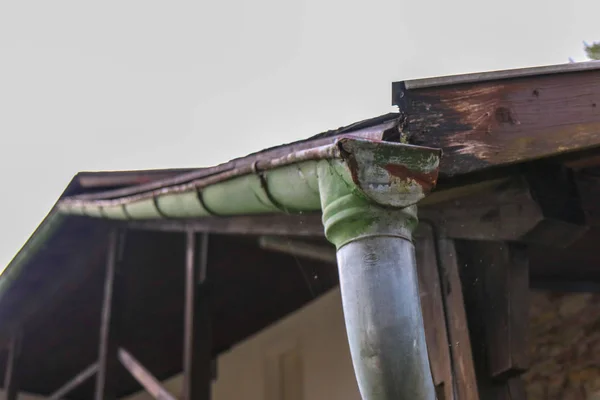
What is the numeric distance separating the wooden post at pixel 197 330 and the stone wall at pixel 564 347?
65.1 inches

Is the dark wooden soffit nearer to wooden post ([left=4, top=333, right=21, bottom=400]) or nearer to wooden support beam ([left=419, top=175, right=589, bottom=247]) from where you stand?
wooden support beam ([left=419, top=175, right=589, bottom=247])

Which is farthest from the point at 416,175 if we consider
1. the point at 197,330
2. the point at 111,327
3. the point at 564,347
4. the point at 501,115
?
the point at 111,327

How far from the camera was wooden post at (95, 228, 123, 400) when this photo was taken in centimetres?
441

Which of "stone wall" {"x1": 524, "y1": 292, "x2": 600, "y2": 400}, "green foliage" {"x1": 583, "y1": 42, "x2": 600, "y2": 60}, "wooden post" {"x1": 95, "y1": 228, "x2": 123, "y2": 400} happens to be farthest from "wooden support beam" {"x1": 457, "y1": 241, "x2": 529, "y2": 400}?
"green foliage" {"x1": 583, "y1": 42, "x2": 600, "y2": 60}

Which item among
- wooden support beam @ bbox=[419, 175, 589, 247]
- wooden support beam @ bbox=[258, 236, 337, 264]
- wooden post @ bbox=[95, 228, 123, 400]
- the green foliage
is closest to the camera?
wooden support beam @ bbox=[419, 175, 589, 247]

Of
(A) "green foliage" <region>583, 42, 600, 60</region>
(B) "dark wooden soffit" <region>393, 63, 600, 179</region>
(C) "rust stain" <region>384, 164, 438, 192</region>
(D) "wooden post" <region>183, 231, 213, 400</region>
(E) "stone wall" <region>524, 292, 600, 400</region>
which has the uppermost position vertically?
(A) "green foliage" <region>583, 42, 600, 60</region>

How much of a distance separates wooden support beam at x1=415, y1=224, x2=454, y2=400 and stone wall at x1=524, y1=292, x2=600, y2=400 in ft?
4.94

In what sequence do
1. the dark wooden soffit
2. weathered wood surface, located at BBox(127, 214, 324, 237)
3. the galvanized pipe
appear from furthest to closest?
weathered wood surface, located at BBox(127, 214, 324, 237), the dark wooden soffit, the galvanized pipe

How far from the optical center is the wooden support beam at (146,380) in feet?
12.2

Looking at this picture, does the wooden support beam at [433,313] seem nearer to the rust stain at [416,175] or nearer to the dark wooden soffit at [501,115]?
the dark wooden soffit at [501,115]

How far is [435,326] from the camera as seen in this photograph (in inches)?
104

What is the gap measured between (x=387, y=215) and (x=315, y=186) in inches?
10.9

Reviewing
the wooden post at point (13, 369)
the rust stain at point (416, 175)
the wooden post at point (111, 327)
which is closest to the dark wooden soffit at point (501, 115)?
the rust stain at point (416, 175)

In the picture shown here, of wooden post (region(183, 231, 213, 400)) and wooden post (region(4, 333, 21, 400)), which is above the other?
wooden post (region(183, 231, 213, 400))
